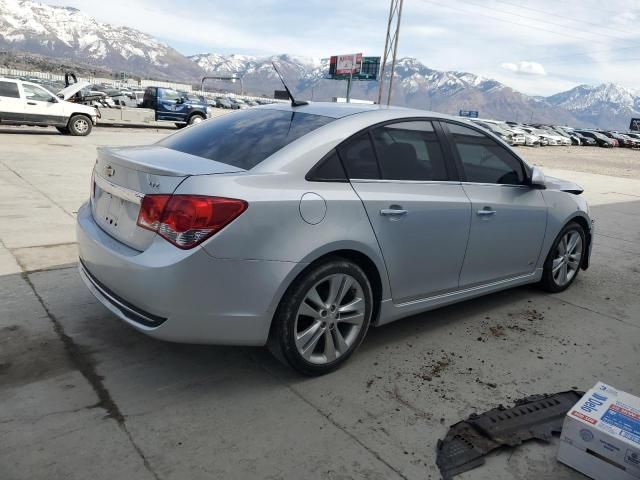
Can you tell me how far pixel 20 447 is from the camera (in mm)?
2383

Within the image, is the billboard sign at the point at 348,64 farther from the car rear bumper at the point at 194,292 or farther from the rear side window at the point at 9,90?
the car rear bumper at the point at 194,292

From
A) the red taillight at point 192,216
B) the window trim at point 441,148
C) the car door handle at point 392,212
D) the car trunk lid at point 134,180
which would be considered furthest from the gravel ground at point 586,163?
the red taillight at point 192,216

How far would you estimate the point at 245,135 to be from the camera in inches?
132

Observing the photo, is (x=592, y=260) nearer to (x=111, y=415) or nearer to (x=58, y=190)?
Answer: (x=111, y=415)

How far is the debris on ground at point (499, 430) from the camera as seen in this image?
2.55 meters

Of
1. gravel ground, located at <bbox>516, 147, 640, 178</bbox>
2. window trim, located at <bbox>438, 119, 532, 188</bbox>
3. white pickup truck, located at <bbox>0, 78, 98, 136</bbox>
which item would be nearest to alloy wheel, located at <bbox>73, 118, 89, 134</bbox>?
white pickup truck, located at <bbox>0, 78, 98, 136</bbox>

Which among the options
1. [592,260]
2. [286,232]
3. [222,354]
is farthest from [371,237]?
[592,260]

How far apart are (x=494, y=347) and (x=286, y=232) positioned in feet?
6.13

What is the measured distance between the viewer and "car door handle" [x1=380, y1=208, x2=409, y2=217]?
10.6 ft

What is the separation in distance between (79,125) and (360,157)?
624 inches

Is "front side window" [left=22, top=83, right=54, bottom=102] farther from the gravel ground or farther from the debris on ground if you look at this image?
the debris on ground

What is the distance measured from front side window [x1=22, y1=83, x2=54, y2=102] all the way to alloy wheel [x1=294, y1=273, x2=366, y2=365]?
15879 mm

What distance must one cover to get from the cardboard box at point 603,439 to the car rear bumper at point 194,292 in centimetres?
154

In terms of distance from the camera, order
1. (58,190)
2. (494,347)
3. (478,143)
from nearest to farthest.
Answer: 1. (494,347)
2. (478,143)
3. (58,190)
